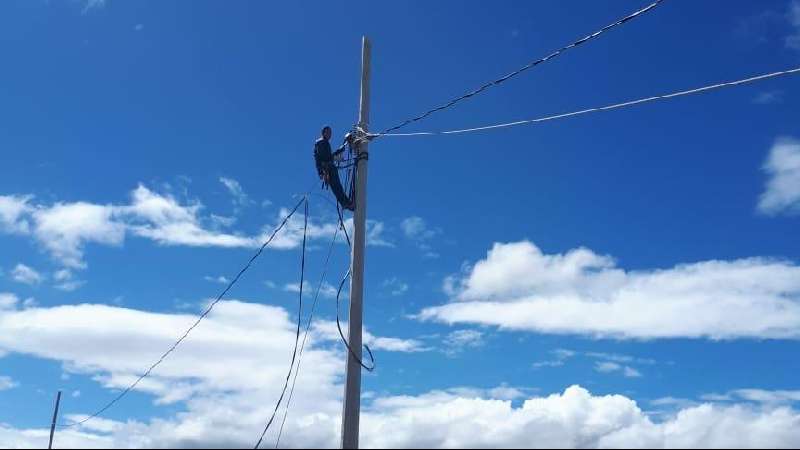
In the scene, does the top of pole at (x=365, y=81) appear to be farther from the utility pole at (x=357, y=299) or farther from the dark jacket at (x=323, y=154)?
the dark jacket at (x=323, y=154)

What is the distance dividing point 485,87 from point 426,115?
1.06m

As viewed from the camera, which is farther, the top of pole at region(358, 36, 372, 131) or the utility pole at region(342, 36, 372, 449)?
the top of pole at region(358, 36, 372, 131)

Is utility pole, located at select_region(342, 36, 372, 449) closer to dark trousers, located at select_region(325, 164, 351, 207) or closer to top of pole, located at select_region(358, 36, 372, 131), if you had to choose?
top of pole, located at select_region(358, 36, 372, 131)

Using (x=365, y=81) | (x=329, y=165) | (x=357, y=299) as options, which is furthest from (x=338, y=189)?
(x=357, y=299)

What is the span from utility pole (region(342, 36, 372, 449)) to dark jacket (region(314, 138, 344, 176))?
657mm

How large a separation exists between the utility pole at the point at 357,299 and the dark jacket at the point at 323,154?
0.66 m

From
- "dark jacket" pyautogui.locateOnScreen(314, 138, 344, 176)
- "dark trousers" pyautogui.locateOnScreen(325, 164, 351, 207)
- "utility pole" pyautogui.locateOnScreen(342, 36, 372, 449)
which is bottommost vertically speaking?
"utility pole" pyautogui.locateOnScreen(342, 36, 372, 449)

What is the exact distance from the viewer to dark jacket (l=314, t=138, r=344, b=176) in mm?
10914

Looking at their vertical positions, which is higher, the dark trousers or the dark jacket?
the dark jacket

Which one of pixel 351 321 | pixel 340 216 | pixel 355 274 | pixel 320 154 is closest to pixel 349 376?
pixel 351 321

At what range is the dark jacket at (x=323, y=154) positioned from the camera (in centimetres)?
1091

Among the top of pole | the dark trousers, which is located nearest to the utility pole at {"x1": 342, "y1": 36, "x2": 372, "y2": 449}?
the top of pole

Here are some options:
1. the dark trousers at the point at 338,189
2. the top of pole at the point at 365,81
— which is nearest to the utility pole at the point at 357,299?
the top of pole at the point at 365,81

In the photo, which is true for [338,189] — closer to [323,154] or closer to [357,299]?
[323,154]
